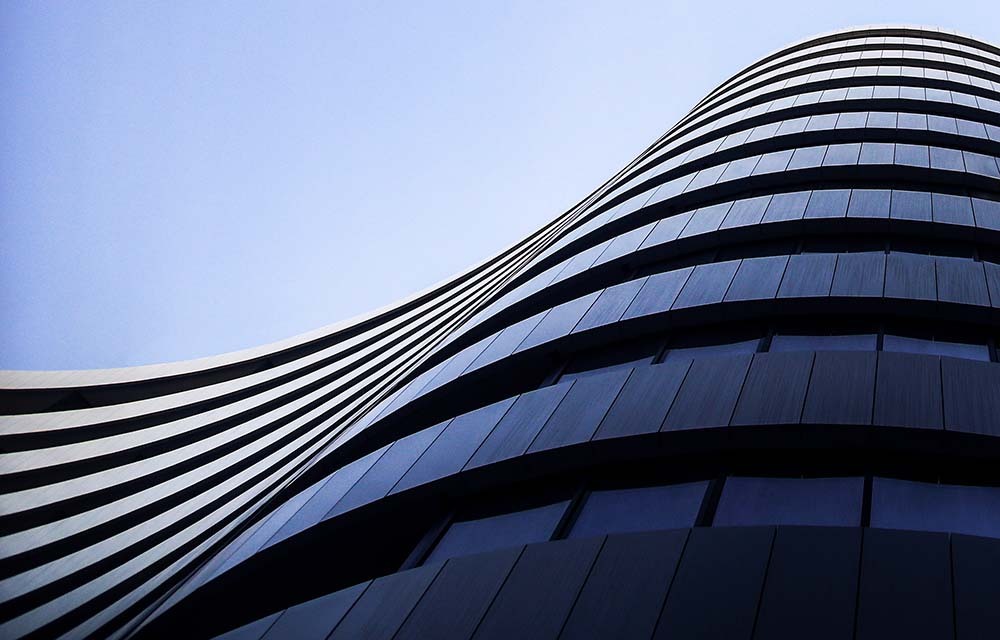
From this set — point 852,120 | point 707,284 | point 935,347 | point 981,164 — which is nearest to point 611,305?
point 707,284

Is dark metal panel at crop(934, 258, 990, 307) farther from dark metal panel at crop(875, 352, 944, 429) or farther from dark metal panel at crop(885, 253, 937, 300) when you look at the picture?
dark metal panel at crop(875, 352, 944, 429)

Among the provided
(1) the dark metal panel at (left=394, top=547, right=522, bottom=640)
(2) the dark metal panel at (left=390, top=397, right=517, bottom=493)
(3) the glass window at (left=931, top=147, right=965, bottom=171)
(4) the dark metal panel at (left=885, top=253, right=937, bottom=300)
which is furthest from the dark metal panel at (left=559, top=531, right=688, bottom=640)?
(3) the glass window at (left=931, top=147, right=965, bottom=171)

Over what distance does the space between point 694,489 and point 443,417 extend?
7.02 metres

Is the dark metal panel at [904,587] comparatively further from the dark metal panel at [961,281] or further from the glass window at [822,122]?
the glass window at [822,122]

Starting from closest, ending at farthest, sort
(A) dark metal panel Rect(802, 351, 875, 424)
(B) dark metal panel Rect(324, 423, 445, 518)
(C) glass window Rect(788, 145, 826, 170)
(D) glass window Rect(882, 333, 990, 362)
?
(A) dark metal panel Rect(802, 351, 875, 424) → (D) glass window Rect(882, 333, 990, 362) → (B) dark metal panel Rect(324, 423, 445, 518) → (C) glass window Rect(788, 145, 826, 170)

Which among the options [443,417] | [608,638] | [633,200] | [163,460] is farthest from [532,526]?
[163,460]

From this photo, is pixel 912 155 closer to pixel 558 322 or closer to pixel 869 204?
pixel 869 204

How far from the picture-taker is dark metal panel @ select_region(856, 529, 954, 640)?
717cm

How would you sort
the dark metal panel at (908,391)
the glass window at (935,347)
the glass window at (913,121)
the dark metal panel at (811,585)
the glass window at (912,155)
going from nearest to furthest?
1. the dark metal panel at (811,585)
2. the dark metal panel at (908,391)
3. the glass window at (935,347)
4. the glass window at (912,155)
5. the glass window at (913,121)

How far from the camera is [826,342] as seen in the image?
520 inches

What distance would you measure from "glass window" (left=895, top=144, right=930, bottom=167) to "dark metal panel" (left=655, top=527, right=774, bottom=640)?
14642mm

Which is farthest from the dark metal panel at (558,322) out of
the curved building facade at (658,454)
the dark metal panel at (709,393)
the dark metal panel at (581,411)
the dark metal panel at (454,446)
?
the dark metal panel at (709,393)

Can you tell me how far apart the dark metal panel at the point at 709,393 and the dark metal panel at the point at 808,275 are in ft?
7.91

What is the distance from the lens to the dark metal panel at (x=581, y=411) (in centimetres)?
1164
